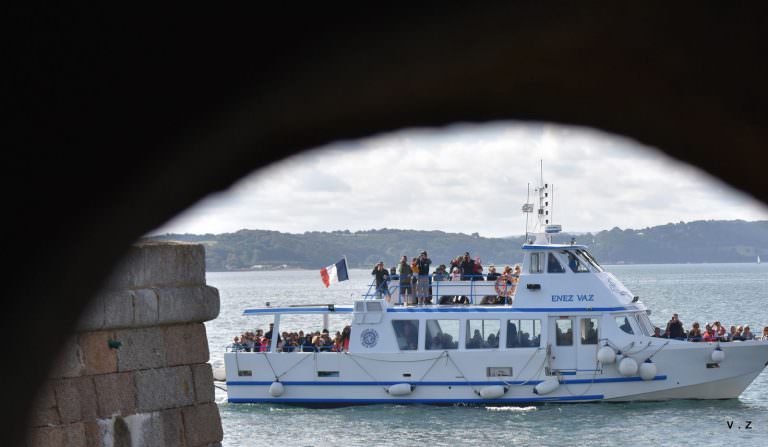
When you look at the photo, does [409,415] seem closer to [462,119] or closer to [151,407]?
[151,407]

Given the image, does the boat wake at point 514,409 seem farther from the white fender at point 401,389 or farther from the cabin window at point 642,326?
the cabin window at point 642,326

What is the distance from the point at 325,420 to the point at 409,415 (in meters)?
2.13

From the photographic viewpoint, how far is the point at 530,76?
4.12 metres

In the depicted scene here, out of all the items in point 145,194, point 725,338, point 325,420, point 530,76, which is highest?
point 530,76

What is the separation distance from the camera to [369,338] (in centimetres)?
2927

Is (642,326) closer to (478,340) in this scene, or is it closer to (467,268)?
(478,340)

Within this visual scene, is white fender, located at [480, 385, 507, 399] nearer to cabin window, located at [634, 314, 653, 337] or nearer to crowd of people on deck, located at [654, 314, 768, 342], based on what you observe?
cabin window, located at [634, 314, 653, 337]

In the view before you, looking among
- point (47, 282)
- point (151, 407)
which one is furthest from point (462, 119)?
point (151, 407)

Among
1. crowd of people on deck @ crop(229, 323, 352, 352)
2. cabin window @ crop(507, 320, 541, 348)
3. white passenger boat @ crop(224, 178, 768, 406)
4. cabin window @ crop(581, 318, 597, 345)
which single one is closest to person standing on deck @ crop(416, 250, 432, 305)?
white passenger boat @ crop(224, 178, 768, 406)

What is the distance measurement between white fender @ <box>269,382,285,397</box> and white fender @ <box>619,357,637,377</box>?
851 cm

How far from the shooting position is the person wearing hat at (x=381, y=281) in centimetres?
3056

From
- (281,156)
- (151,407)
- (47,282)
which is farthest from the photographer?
(151,407)

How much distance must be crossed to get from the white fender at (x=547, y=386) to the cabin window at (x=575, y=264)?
2.74m

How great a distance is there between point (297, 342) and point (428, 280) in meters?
3.76
